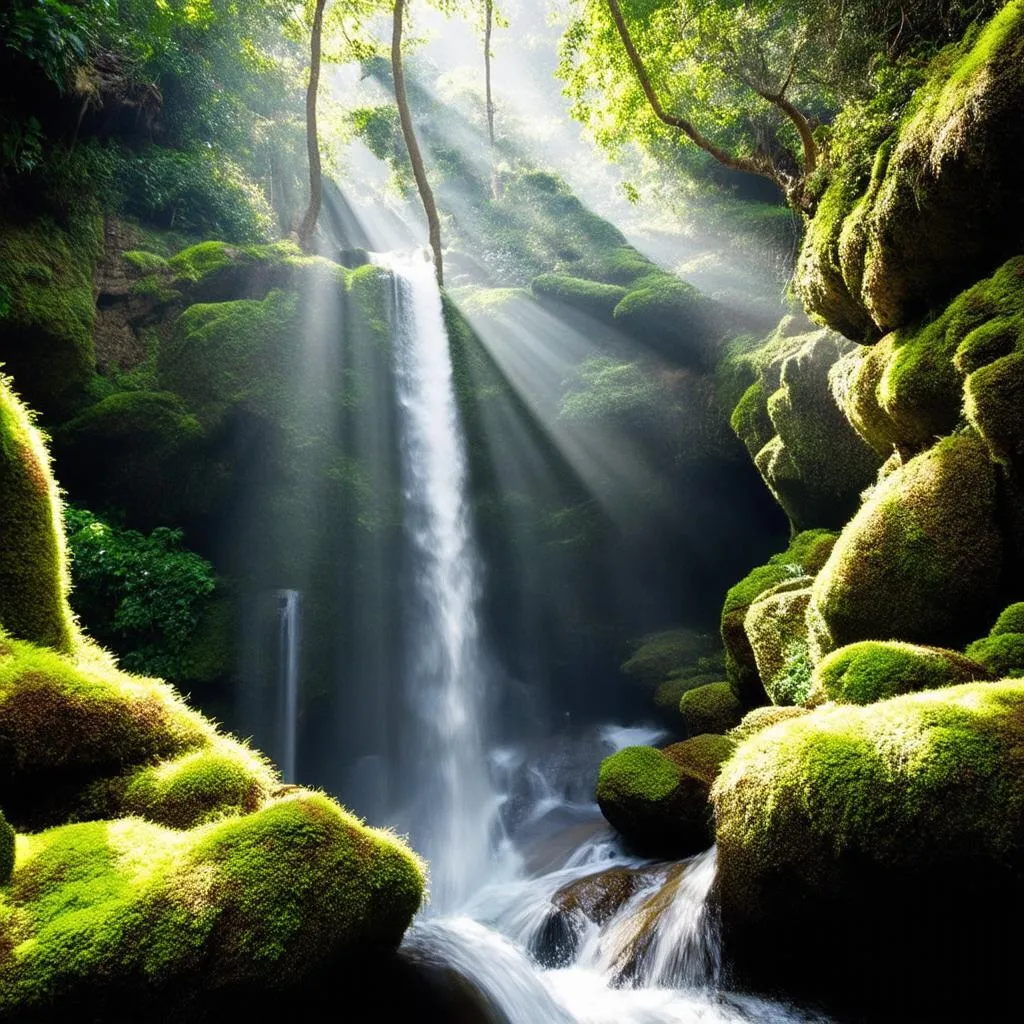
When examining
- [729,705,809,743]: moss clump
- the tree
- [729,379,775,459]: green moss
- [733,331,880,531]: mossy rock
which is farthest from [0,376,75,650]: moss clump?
[729,379,775,459]: green moss

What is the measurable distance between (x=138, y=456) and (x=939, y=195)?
1378cm

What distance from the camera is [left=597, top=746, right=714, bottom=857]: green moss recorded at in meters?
7.06

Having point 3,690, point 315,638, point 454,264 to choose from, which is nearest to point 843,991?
point 3,690

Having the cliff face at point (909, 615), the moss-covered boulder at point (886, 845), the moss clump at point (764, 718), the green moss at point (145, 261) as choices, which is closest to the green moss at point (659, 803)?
the moss clump at point (764, 718)

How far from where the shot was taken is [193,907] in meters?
2.44

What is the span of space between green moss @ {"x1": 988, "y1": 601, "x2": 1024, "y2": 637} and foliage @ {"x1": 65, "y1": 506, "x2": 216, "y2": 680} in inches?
473

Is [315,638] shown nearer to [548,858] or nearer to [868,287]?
[548,858]

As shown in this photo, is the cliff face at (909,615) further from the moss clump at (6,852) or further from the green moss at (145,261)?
the green moss at (145,261)

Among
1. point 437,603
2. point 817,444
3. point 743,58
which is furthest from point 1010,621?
point 743,58

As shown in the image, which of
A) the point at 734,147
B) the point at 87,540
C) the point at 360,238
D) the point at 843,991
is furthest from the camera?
the point at 360,238

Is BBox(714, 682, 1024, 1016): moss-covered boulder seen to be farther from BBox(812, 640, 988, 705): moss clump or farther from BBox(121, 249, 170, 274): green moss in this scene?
BBox(121, 249, 170, 274): green moss

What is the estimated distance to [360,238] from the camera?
34.4m

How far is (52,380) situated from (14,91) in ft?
15.0

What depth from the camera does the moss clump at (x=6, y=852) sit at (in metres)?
2.55
